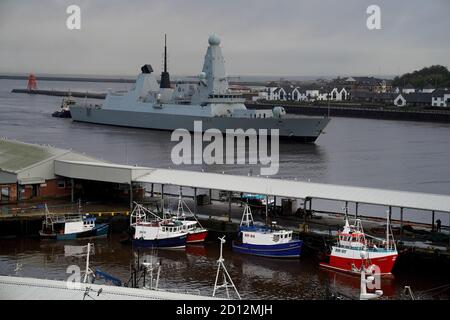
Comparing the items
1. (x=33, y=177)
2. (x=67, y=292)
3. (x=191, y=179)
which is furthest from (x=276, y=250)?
(x=67, y=292)

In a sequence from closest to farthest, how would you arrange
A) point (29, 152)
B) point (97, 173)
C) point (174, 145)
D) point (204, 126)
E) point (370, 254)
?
1. point (370, 254)
2. point (97, 173)
3. point (29, 152)
4. point (174, 145)
5. point (204, 126)

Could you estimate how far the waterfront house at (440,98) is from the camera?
1834 inches

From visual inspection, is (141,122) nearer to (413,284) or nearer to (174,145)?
(174,145)

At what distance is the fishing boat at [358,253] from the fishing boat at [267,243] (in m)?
0.61

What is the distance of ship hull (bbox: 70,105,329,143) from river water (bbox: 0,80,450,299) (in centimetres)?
62

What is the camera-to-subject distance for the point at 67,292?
19.5 feet

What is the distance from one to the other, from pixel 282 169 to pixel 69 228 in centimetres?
924

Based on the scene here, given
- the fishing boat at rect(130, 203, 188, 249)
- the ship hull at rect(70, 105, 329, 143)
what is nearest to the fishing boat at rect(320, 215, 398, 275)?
the fishing boat at rect(130, 203, 188, 249)

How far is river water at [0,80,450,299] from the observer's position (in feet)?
32.1

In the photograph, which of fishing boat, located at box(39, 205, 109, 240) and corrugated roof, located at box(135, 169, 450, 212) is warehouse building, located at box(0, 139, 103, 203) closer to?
fishing boat, located at box(39, 205, 109, 240)

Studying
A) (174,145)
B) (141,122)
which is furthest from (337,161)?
(141,122)

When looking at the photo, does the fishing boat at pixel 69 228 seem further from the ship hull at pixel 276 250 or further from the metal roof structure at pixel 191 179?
the ship hull at pixel 276 250

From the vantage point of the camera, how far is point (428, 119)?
41.4m

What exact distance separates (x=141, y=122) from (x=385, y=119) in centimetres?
1507
